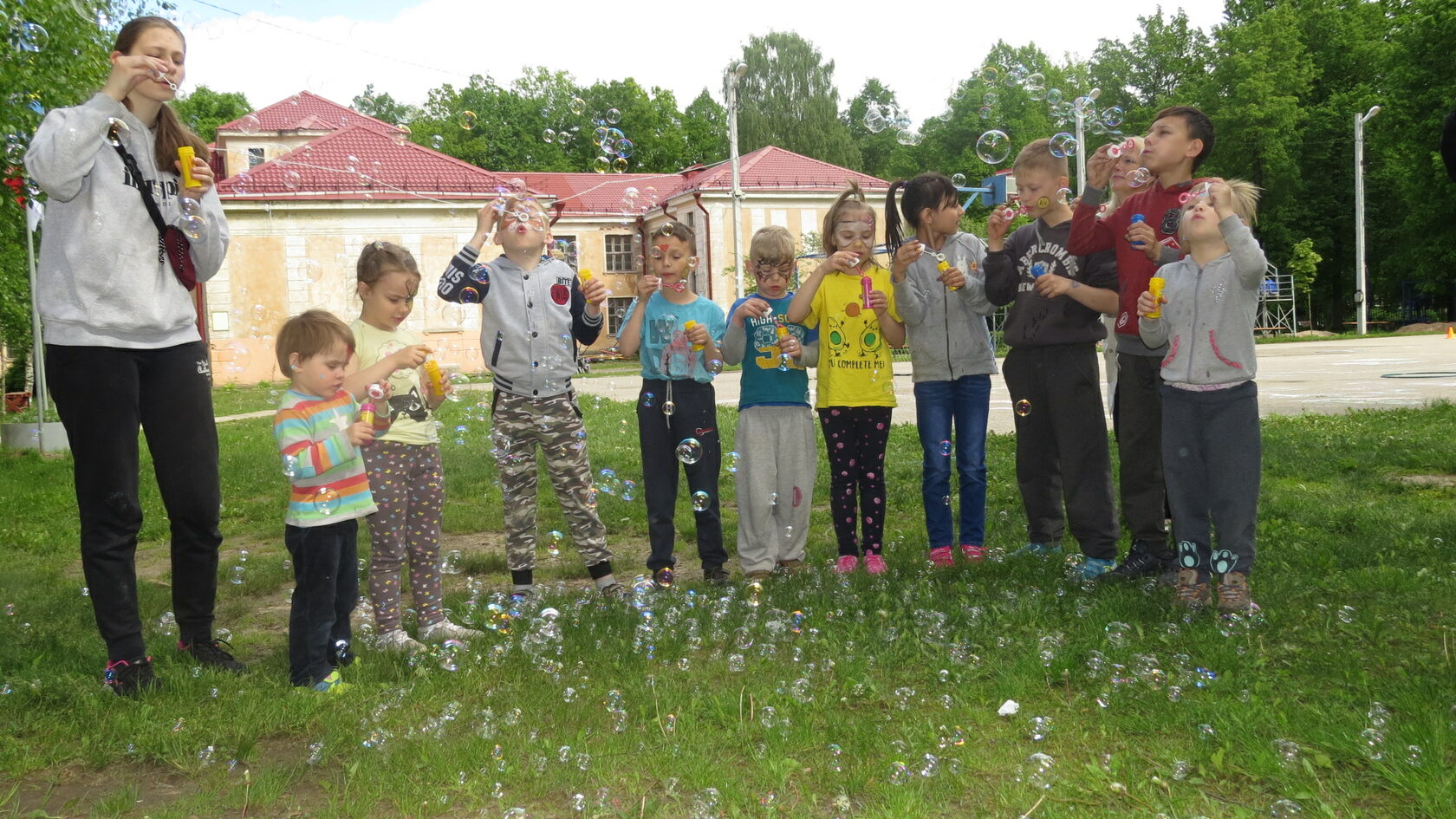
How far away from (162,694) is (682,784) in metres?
1.84

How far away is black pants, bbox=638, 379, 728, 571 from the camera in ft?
16.4

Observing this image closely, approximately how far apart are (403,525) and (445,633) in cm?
44

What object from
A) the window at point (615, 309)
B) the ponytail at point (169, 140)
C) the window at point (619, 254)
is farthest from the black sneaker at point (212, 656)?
the window at point (619, 254)

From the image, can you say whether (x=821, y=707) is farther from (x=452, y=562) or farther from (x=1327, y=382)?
(x=1327, y=382)

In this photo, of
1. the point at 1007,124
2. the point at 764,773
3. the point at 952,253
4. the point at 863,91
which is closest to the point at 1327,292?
the point at 1007,124

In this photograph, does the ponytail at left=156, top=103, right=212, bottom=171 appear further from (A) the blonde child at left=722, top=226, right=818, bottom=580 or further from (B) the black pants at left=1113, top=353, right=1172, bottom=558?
(B) the black pants at left=1113, top=353, right=1172, bottom=558

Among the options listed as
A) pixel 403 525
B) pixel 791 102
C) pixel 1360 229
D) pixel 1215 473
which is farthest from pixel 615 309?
pixel 1215 473

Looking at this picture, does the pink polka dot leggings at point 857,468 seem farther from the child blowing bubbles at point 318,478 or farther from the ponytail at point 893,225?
the child blowing bubbles at point 318,478

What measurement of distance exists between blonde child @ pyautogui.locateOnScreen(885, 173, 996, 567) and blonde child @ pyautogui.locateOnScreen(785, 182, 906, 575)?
0.44 feet

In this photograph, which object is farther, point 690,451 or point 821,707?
point 690,451

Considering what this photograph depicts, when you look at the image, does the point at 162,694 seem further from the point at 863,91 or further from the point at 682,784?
the point at 863,91

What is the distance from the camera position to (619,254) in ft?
129

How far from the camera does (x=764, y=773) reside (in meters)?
2.79

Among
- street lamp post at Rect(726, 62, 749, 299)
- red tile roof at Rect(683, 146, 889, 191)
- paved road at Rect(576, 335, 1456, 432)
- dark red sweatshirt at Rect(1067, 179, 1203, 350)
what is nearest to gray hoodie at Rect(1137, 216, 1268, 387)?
dark red sweatshirt at Rect(1067, 179, 1203, 350)
